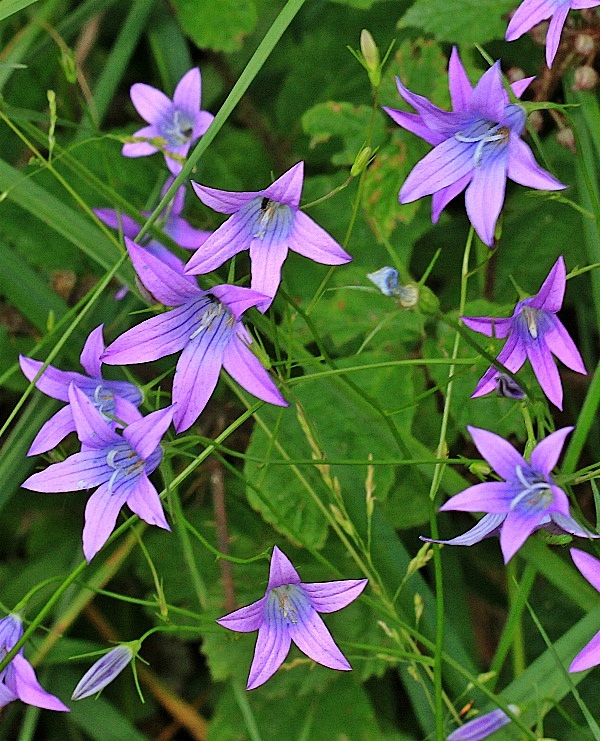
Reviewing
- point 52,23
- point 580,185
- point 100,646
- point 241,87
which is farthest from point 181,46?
point 100,646

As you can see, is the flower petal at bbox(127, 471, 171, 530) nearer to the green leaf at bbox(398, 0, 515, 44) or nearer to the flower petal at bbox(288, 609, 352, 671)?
the flower petal at bbox(288, 609, 352, 671)

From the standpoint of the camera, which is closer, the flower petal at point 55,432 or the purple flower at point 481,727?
the flower petal at point 55,432

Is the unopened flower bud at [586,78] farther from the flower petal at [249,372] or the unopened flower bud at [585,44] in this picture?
the flower petal at [249,372]

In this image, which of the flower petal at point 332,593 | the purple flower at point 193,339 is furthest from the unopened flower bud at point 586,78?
the flower petal at point 332,593

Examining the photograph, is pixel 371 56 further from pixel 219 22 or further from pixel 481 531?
pixel 219 22

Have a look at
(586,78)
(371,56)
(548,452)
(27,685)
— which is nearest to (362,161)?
(371,56)

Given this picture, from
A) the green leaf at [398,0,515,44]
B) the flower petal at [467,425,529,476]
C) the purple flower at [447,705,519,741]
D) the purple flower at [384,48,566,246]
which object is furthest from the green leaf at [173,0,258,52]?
the purple flower at [447,705,519,741]
